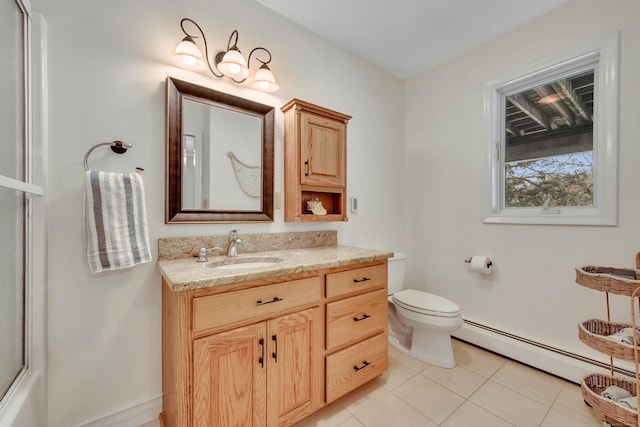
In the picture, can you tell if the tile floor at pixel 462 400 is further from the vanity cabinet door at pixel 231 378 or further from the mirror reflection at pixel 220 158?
the mirror reflection at pixel 220 158

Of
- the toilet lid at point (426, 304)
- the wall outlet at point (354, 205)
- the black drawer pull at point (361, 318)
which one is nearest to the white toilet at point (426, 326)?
the toilet lid at point (426, 304)

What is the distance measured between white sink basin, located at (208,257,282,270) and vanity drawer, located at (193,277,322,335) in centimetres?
27

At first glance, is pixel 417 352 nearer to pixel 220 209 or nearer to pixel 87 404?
pixel 220 209

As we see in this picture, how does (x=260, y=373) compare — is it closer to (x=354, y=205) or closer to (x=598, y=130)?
(x=354, y=205)

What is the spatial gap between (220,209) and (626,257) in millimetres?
2432

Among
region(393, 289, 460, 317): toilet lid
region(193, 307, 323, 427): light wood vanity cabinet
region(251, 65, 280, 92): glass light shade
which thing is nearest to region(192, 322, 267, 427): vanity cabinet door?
region(193, 307, 323, 427): light wood vanity cabinet

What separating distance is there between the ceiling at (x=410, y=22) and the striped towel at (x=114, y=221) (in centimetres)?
151

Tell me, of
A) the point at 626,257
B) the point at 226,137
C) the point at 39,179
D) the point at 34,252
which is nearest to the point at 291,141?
the point at 226,137

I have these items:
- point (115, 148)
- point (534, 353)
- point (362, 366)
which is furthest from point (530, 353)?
point (115, 148)

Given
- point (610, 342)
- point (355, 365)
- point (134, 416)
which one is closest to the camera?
point (610, 342)

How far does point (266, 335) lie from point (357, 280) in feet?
1.96

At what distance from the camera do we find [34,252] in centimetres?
105

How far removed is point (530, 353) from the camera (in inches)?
70.6

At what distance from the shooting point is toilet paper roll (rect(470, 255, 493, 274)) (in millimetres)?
2016
